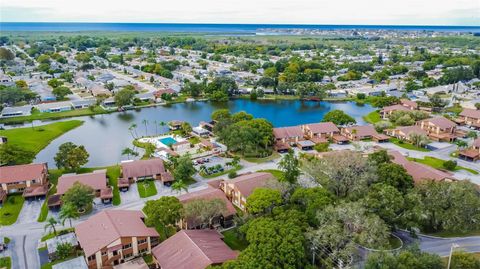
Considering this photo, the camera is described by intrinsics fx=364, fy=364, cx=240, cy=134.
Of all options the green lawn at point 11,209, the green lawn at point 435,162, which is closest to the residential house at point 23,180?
the green lawn at point 11,209

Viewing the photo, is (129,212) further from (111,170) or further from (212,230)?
(111,170)

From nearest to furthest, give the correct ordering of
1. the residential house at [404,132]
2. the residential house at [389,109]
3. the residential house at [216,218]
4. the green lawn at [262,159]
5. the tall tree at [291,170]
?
the residential house at [216,218] → the tall tree at [291,170] → the green lawn at [262,159] → the residential house at [404,132] → the residential house at [389,109]

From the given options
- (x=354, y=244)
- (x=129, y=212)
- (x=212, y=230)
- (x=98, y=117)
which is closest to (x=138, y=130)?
(x=98, y=117)

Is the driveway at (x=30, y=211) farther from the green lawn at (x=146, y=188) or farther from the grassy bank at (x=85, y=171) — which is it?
the green lawn at (x=146, y=188)

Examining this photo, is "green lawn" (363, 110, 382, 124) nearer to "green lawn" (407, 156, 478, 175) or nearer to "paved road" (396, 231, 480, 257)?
"green lawn" (407, 156, 478, 175)

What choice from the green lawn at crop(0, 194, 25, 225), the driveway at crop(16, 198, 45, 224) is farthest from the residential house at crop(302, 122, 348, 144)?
the green lawn at crop(0, 194, 25, 225)

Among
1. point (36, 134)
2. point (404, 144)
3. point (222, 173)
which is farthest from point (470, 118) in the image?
point (36, 134)
